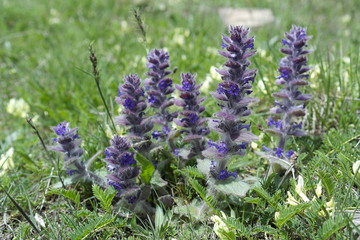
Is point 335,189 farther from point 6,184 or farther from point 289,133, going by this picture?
point 6,184

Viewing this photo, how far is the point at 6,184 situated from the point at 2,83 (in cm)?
305

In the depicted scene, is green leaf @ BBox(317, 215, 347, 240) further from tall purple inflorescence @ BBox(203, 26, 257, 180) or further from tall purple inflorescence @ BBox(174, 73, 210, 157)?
tall purple inflorescence @ BBox(174, 73, 210, 157)

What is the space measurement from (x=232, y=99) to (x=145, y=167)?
2.93 ft

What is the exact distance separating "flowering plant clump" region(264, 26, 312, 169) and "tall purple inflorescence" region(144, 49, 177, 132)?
839 mm

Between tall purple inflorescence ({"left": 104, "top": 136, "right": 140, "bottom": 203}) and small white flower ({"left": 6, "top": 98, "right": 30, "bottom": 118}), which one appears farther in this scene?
small white flower ({"left": 6, "top": 98, "right": 30, "bottom": 118})

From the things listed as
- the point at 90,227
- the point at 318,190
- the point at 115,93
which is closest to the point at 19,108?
the point at 115,93

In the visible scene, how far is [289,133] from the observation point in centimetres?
309

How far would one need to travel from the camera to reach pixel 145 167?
9.78 ft

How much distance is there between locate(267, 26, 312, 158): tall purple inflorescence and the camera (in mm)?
2857

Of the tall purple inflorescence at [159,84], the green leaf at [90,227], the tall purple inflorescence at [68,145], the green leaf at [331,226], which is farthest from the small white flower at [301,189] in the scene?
the tall purple inflorescence at [68,145]

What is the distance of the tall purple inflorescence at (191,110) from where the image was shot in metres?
2.87

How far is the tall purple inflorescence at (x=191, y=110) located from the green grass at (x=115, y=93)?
0.46 meters

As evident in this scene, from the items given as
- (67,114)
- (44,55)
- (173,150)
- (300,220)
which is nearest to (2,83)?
(44,55)

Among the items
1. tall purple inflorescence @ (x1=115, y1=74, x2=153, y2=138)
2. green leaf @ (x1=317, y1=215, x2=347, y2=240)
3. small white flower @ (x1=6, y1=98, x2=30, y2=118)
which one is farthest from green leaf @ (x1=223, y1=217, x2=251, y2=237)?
small white flower @ (x1=6, y1=98, x2=30, y2=118)
